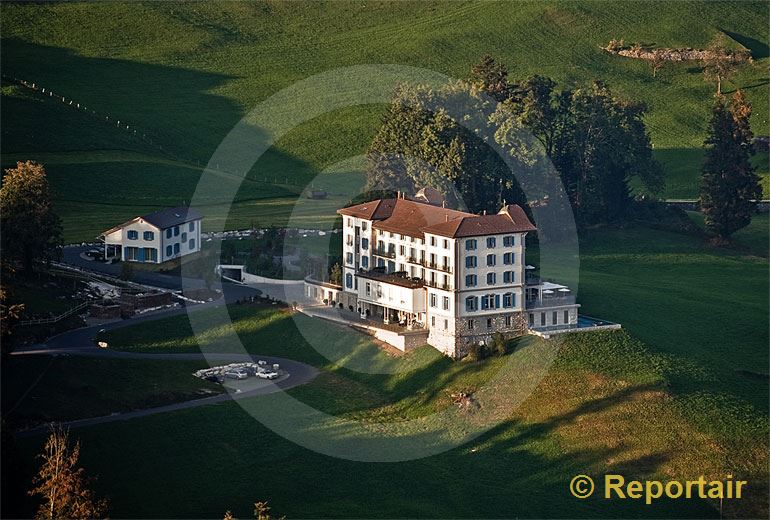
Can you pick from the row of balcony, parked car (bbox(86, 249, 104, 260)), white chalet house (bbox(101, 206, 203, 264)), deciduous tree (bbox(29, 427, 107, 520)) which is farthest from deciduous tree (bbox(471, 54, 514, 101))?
deciduous tree (bbox(29, 427, 107, 520))

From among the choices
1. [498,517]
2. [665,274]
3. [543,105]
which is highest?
[543,105]

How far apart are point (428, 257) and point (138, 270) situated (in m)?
31.7

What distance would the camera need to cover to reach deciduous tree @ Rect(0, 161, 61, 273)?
138250 mm

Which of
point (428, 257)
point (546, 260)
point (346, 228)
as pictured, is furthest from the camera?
point (546, 260)

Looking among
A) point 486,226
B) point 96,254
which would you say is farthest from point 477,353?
point 96,254

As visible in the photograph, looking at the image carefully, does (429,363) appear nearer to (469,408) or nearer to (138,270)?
(469,408)

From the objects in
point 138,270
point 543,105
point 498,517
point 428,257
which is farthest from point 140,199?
point 498,517

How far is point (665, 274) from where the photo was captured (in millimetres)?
158250

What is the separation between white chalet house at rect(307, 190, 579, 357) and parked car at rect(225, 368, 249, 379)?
1318 cm

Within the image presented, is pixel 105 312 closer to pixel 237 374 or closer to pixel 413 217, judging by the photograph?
pixel 237 374

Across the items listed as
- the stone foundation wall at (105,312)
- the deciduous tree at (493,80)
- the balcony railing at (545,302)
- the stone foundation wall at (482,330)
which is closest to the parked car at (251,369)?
the stone foundation wall at (105,312)

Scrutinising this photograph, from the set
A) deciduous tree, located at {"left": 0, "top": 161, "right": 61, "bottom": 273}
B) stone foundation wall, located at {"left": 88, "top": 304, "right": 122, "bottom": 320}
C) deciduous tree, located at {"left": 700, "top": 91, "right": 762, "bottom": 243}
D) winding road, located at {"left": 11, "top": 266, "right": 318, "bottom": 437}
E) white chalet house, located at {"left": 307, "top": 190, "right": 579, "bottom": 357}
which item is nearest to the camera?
winding road, located at {"left": 11, "top": 266, "right": 318, "bottom": 437}

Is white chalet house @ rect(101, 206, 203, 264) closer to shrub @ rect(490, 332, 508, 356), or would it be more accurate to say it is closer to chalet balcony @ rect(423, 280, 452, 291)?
chalet balcony @ rect(423, 280, 452, 291)

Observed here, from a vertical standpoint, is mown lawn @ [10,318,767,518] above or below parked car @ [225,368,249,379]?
below
